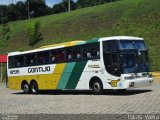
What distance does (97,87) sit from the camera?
23484 millimetres

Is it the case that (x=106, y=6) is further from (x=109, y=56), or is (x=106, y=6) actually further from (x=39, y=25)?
(x=109, y=56)

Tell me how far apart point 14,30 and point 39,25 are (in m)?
8.85

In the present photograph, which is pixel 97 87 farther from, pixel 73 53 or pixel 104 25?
pixel 104 25

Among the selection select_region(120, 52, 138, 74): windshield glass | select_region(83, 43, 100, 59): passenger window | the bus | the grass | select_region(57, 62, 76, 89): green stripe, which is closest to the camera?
select_region(120, 52, 138, 74): windshield glass

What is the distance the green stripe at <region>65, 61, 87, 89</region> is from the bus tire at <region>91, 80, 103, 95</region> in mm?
1144

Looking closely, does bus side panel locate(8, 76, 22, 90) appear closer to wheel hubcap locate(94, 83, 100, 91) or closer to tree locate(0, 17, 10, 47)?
wheel hubcap locate(94, 83, 100, 91)

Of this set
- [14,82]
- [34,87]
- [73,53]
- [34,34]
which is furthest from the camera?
[34,34]

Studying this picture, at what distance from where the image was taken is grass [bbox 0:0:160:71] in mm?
54938

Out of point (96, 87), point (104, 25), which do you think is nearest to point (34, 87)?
point (96, 87)

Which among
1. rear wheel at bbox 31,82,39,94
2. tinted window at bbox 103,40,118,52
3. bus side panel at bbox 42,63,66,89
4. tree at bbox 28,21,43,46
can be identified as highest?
tree at bbox 28,21,43,46

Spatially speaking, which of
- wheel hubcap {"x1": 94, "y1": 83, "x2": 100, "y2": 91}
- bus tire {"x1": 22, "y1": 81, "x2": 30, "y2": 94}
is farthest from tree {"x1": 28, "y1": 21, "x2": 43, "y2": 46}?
wheel hubcap {"x1": 94, "y1": 83, "x2": 100, "y2": 91}

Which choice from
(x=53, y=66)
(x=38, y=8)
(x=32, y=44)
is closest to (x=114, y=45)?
(x=53, y=66)

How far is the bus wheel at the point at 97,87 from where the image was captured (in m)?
23.3

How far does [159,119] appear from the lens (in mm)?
12078
